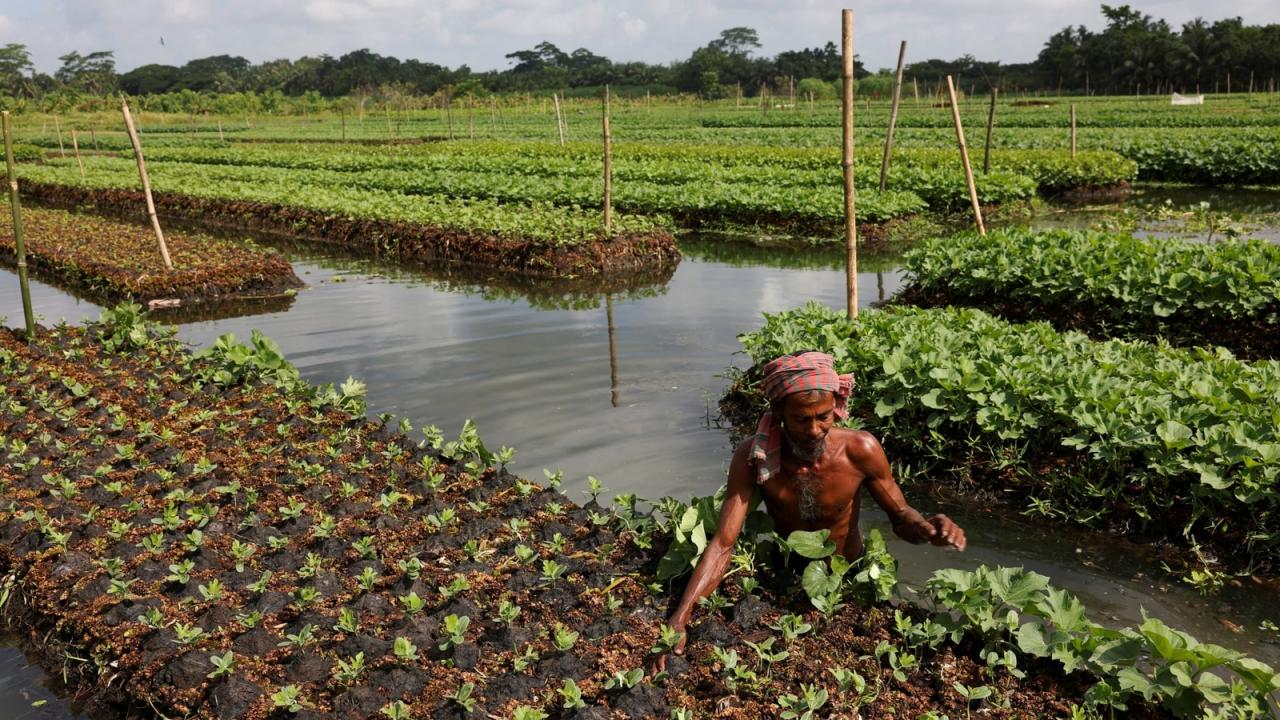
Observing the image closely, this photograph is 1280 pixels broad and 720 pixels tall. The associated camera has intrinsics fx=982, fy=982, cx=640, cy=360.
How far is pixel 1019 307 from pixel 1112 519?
17.7 ft


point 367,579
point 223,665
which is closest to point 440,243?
point 367,579

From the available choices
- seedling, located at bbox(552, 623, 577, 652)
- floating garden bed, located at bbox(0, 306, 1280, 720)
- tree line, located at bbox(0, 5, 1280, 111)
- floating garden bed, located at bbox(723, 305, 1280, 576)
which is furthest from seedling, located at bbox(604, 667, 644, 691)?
tree line, located at bbox(0, 5, 1280, 111)

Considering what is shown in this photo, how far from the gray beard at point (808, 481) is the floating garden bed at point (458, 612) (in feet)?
0.50

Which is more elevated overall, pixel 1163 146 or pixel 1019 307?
pixel 1163 146

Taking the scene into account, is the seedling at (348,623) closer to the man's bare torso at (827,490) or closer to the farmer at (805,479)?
the farmer at (805,479)

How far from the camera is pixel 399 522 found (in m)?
5.67

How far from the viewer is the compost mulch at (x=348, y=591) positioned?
3979 millimetres

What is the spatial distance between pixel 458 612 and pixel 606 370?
19.0ft

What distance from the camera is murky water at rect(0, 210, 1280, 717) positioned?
568cm

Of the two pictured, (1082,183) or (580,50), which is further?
(580,50)

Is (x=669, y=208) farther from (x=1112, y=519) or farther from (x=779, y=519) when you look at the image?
(x=779, y=519)

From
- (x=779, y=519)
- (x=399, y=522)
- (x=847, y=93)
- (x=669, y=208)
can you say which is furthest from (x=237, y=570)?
(x=669, y=208)

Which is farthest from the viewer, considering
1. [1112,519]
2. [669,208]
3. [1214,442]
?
[669,208]

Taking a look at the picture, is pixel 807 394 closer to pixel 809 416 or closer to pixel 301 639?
pixel 809 416
